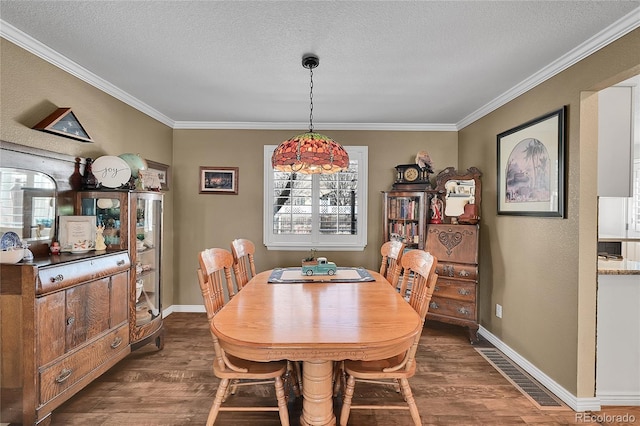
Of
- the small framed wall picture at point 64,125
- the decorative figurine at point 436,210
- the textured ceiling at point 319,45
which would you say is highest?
the textured ceiling at point 319,45

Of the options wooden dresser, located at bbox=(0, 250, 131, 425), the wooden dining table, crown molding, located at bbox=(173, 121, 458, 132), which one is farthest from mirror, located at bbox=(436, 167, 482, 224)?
wooden dresser, located at bbox=(0, 250, 131, 425)

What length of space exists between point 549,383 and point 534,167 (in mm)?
1708

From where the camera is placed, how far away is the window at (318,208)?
13.5 feet

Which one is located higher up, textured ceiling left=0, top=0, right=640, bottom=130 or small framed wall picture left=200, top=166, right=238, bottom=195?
textured ceiling left=0, top=0, right=640, bottom=130

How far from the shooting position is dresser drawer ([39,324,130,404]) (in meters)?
1.84

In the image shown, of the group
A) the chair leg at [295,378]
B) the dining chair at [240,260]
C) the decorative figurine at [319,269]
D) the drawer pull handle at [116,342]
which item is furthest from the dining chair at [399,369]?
the drawer pull handle at [116,342]

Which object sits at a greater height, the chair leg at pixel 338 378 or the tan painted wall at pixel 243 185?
the tan painted wall at pixel 243 185

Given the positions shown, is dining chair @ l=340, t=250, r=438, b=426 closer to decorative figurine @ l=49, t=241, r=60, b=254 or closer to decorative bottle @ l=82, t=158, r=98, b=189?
decorative figurine @ l=49, t=241, r=60, b=254

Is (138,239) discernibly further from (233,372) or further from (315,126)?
(315,126)

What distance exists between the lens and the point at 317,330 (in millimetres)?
1509

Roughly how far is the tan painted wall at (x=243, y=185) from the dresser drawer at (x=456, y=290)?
95cm

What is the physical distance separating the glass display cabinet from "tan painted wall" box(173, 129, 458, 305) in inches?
38.6

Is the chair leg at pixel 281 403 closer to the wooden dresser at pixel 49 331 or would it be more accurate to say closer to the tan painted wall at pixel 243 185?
the wooden dresser at pixel 49 331

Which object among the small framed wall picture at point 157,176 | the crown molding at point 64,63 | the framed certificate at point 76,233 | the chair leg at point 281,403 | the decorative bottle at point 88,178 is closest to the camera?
the chair leg at point 281,403
